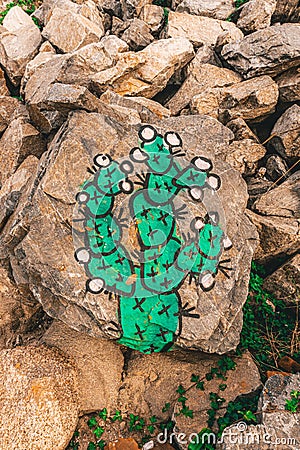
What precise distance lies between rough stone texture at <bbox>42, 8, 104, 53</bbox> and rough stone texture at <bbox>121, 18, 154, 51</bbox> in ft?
1.99

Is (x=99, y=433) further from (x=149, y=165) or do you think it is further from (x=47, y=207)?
(x=149, y=165)

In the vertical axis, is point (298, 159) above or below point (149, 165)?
below

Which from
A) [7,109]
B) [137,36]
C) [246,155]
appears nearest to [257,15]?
[137,36]

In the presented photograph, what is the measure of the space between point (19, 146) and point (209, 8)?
4.71m

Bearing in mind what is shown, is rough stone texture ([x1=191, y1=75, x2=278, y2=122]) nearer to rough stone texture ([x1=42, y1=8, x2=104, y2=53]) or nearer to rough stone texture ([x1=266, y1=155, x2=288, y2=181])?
rough stone texture ([x1=266, y1=155, x2=288, y2=181])

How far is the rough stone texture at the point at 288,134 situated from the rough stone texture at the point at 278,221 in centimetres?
56

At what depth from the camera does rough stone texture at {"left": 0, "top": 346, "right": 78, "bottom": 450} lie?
166 inches

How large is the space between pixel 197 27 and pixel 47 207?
5262 mm

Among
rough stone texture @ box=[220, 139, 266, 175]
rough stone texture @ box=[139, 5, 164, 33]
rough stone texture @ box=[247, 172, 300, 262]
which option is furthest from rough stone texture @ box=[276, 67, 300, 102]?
rough stone texture @ box=[139, 5, 164, 33]

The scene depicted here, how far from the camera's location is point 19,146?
6477 mm

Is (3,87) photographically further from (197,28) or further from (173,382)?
(173,382)

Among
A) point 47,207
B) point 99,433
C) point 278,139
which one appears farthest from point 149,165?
point 99,433

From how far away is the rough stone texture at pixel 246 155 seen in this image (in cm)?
626

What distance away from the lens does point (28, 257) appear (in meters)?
4.41
